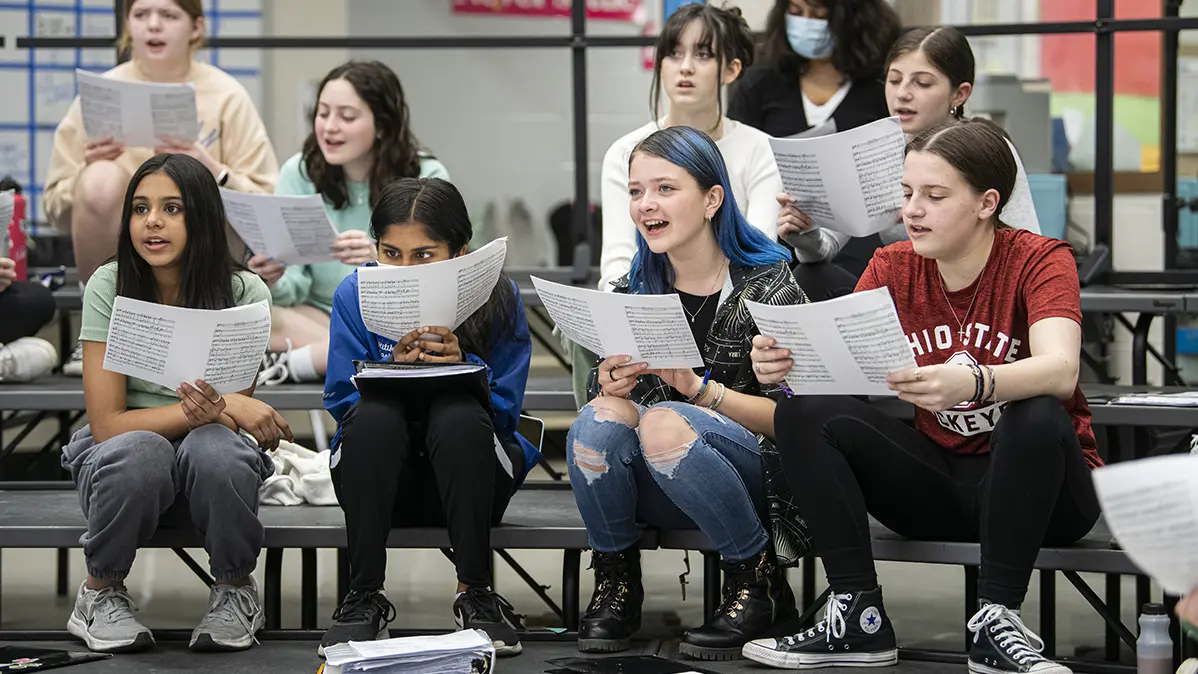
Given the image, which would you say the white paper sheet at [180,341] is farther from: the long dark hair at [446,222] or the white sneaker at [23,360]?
the white sneaker at [23,360]

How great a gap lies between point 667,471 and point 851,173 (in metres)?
0.77

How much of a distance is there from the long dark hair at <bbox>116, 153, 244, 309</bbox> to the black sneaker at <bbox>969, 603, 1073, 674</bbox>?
1520mm

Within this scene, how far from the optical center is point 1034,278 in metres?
2.39

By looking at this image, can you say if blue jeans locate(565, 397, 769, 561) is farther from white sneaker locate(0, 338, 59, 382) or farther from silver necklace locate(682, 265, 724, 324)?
white sneaker locate(0, 338, 59, 382)

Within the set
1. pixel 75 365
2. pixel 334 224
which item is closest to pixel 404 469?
pixel 334 224

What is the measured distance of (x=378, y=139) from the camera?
3641 mm

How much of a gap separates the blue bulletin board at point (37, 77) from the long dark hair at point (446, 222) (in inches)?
131

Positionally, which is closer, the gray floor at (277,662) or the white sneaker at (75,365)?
the gray floor at (277,662)

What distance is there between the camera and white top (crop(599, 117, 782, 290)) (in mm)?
3275

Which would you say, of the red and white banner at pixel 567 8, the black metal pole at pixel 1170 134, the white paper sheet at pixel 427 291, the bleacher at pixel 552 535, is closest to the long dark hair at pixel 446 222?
the white paper sheet at pixel 427 291

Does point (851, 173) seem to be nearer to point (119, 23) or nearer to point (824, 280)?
point (824, 280)

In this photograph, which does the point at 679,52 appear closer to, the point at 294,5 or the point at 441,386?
the point at 441,386

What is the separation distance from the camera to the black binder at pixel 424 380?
2533 millimetres

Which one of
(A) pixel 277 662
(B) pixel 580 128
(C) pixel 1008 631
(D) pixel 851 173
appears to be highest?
(B) pixel 580 128
